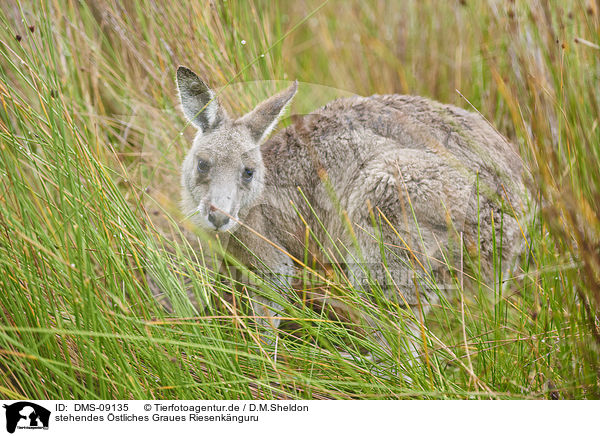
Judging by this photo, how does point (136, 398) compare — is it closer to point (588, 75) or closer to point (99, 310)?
point (99, 310)

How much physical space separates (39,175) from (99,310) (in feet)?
2.20

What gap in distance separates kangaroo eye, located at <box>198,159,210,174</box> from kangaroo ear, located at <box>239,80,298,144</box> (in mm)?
305

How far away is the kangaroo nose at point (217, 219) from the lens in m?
2.74

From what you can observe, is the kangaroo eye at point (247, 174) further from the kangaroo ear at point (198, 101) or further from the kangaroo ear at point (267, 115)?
the kangaroo ear at point (198, 101)

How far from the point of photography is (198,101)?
288 centimetres

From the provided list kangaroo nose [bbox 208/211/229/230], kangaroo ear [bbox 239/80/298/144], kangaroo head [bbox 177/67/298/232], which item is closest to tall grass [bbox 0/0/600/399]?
kangaroo nose [bbox 208/211/229/230]
